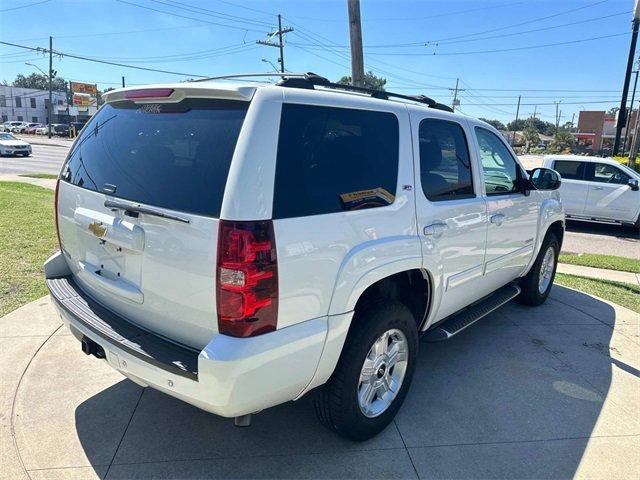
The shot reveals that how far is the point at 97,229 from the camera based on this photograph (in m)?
2.70

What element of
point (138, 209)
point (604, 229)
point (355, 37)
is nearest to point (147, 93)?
point (138, 209)

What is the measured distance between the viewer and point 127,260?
2.58m

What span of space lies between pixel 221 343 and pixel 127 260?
2.68ft

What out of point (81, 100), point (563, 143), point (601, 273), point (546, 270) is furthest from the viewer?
point (563, 143)

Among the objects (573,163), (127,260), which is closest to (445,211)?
(127,260)

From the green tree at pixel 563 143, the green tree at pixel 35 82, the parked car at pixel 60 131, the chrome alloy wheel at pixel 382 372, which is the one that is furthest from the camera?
the green tree at pixel 35 82

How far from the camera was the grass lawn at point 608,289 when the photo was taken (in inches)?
233

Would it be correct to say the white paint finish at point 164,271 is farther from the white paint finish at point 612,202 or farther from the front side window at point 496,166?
the white paint finish at point 612,202

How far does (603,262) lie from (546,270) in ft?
10.6

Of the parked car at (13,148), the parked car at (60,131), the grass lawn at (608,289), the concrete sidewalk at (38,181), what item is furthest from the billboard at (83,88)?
the grass lawn at (608,289)

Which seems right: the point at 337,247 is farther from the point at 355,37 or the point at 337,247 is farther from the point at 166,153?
the point at 355,37

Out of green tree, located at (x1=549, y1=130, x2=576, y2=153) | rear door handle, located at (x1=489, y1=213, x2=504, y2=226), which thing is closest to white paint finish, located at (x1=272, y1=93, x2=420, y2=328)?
rear door handle, located at (x1=489, y1=213, x2=504, y2=226)

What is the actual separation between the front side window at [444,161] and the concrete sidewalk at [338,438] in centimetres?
147

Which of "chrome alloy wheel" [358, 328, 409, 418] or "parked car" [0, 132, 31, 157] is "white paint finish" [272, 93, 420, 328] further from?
"parked car" [0, 132, 31, 157]
